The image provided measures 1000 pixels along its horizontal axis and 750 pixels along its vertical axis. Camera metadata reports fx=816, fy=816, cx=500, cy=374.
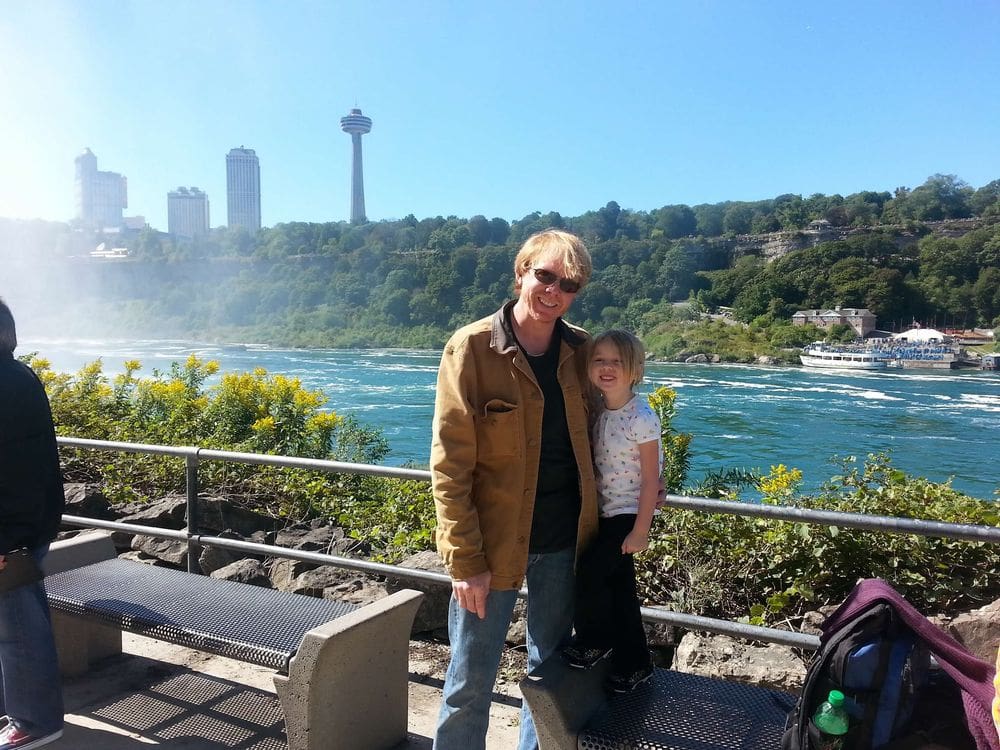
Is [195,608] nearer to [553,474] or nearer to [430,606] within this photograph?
[430,606]

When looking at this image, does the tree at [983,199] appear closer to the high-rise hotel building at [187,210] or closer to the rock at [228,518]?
the rock at [228,518]

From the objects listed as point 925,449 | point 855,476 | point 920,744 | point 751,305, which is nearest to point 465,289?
point 925,449

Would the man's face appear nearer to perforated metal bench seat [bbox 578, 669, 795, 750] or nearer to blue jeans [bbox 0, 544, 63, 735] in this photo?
perforated metal bench seat [bbox 578, 669, 795, 750]

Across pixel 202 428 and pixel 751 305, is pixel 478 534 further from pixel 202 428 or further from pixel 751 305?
pixel 751 305

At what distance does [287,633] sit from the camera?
2.48 meters

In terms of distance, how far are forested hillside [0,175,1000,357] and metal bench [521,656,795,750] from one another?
102 ft

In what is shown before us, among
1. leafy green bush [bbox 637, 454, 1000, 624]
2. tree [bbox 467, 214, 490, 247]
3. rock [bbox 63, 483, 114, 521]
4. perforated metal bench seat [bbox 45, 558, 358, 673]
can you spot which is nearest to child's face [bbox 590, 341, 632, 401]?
perforated metal bench seat [bbox 45, 558, 358, 673]

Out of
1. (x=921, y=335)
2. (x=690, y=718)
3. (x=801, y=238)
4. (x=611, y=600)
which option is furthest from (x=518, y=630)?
(x=801, y=238)

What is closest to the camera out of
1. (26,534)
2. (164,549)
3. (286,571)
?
(26,534)

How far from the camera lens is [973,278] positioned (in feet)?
189

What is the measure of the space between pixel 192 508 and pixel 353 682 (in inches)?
64.3

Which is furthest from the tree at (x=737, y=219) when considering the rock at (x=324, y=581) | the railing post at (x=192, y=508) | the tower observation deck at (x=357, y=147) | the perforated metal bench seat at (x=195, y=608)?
the tower observation deck at (x=357, y=147)

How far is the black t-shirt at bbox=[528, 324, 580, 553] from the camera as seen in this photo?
79.4 inches

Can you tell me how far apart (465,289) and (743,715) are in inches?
1561
